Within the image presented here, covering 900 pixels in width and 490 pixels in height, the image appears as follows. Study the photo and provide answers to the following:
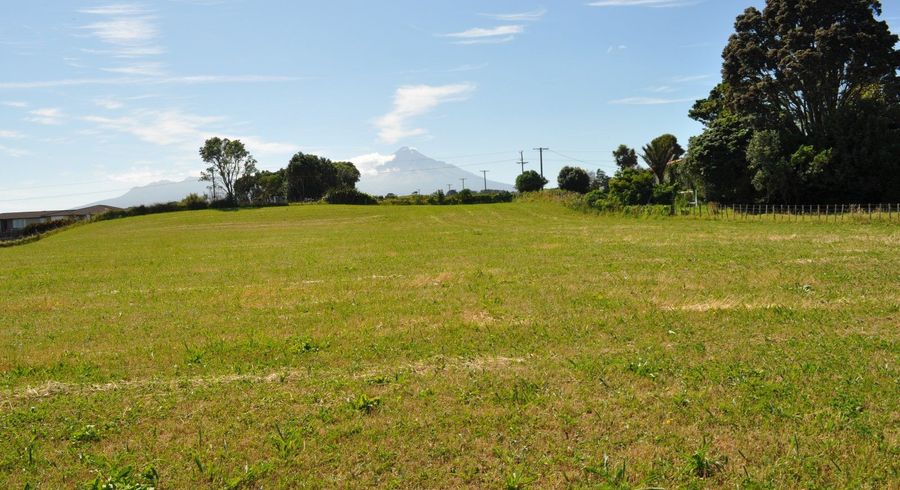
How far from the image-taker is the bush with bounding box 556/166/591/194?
110062 mm

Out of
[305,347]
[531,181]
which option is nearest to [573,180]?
[531,181]

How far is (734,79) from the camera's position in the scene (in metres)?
51.6

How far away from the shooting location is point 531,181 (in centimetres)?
11194

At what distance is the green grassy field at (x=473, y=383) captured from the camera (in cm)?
605

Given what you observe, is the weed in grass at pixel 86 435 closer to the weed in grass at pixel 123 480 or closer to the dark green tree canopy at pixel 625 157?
the weed in grass at pixel 123 480

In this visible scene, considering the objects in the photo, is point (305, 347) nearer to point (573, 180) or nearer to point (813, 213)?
point (813, 213)

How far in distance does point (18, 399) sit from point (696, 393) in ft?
32.5

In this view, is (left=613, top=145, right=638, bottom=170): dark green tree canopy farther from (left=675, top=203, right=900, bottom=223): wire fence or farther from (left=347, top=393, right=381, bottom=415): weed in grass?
(left=347, top=393, right=381, bottom=415): weed in grass

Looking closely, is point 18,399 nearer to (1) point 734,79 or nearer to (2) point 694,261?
(2) point 694,261

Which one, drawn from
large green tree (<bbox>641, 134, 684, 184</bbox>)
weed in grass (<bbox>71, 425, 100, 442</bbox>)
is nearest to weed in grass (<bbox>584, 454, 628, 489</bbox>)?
weed in grass (<bbox>71, 425, 100, 442</bbox>)

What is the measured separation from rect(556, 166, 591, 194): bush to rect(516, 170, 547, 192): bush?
3374mm

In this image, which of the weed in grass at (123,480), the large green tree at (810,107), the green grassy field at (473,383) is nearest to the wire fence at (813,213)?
the large green tree at (810,107)

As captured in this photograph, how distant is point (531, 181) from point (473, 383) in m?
106

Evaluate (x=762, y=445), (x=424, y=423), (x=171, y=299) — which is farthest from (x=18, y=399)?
(x=762, y=445)
